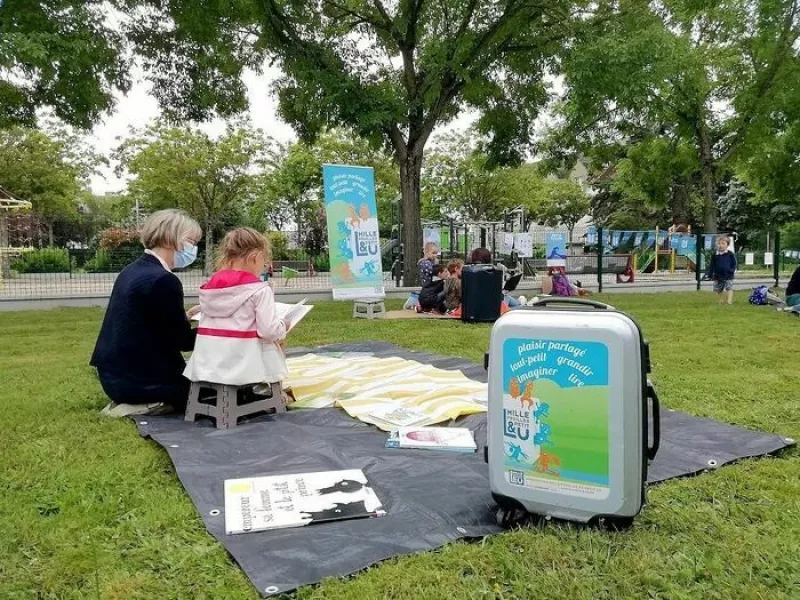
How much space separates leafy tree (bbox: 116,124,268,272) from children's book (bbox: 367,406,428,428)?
23.2 metres

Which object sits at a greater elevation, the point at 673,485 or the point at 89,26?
the point at 89,26

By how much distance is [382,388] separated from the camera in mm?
4773

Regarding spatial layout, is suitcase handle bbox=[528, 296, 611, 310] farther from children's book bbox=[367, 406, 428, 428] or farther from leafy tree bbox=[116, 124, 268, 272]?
leafy tree bbox=[116, 124, 268, 272]

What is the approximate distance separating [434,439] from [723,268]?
35.7 ft

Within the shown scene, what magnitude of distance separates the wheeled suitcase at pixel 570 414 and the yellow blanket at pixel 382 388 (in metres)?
1.46

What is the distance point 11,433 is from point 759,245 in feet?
122

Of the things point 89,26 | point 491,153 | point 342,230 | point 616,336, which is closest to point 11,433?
point 616,336

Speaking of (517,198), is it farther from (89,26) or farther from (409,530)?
(409,530)

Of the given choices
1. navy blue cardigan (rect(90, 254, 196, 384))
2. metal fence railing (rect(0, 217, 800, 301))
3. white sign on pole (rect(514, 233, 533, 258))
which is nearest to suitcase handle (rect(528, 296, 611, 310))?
navy blue cardigan (rect(90, 254, 196, 384))

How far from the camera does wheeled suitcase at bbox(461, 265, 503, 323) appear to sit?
31.2 feet

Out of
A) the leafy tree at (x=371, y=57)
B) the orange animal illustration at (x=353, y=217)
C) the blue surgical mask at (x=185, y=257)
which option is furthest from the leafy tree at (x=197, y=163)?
the blue surgical mask at (x=185, y=257)

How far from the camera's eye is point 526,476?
7.98 feet

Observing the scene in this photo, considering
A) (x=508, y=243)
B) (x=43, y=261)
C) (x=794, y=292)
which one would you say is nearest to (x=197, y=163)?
(x=43, y=261)

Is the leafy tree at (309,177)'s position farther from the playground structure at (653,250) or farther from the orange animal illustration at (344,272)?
the orange animal illustration at (344,272)
